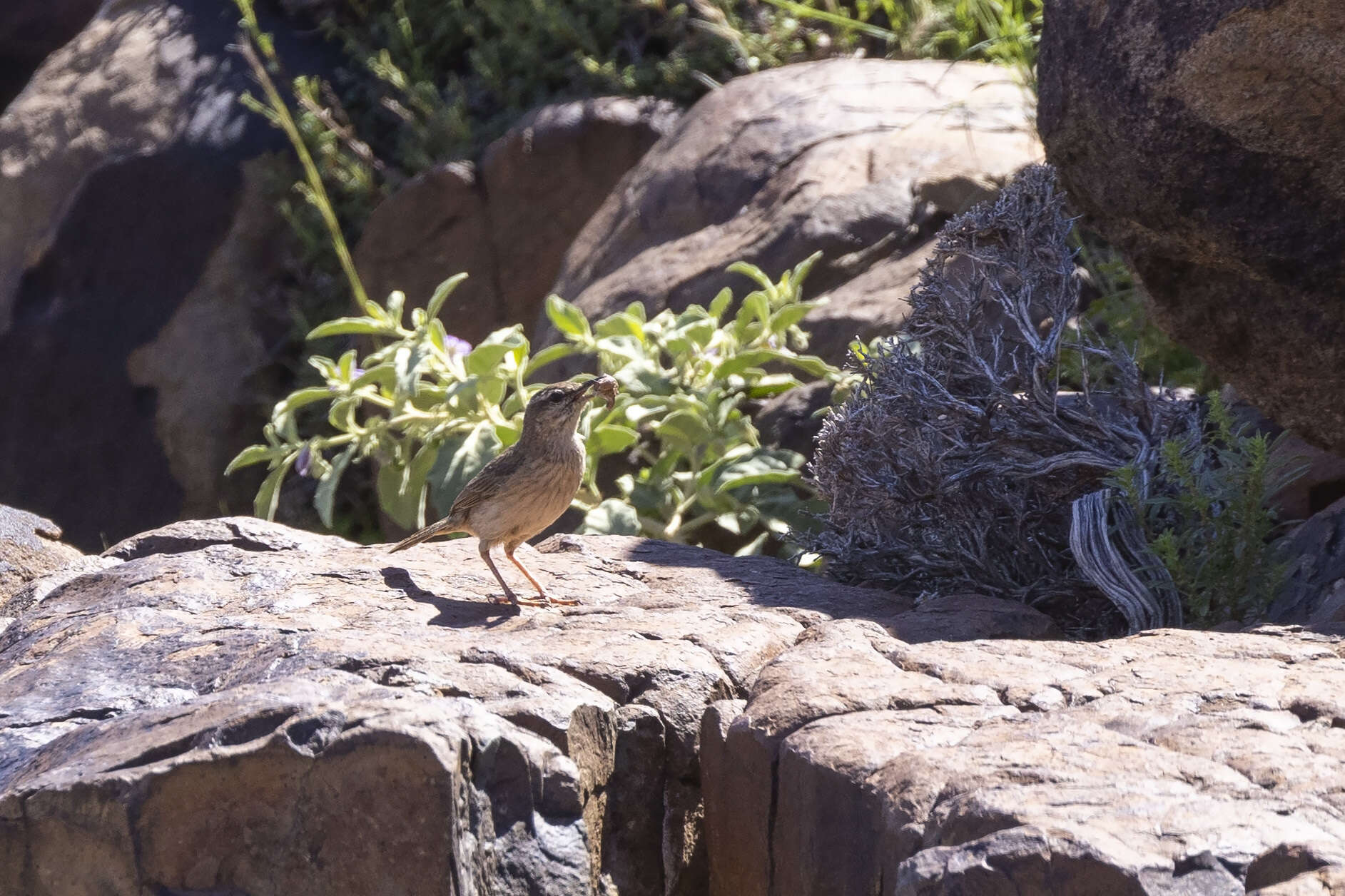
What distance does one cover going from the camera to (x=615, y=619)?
384 centimetres

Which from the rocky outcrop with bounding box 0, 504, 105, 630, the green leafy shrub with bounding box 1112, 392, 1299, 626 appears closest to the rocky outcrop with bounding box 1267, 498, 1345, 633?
the green leafy shrub with bounding box 1112, 392, 1299, 626

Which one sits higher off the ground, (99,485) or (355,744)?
(355,744)

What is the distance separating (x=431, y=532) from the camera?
486cm

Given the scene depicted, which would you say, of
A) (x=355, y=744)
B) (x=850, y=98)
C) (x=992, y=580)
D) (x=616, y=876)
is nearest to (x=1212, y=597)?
(x=992, y=580)

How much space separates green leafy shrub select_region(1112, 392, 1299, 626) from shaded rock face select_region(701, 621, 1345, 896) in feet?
1.54

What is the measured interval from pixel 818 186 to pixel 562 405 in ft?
10.1

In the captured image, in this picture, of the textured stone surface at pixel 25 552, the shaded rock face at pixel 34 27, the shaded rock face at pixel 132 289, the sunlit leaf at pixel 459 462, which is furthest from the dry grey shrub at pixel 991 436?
the shaded rock face at pixel 34 27

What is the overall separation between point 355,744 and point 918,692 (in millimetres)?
1210

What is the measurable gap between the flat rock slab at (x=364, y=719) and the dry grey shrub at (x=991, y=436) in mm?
311

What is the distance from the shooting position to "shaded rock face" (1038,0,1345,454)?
12.2ft

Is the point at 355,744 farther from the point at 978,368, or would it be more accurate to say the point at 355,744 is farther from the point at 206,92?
the point at 206,92

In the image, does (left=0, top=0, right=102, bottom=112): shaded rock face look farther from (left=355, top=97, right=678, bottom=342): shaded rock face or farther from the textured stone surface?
the textured stone surface

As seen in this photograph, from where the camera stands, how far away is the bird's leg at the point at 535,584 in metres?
4.23

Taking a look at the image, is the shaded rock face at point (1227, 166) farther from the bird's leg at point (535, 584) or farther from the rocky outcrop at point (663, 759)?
the bird's leg at point (535, 584)
